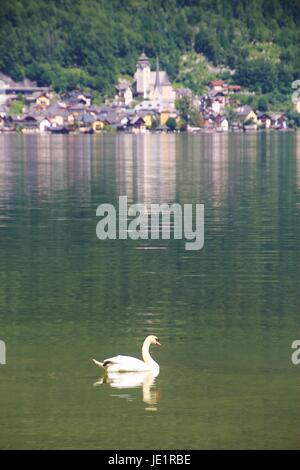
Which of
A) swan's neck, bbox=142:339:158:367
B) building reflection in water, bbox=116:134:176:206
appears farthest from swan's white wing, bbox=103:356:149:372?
building reflection in water, bbox=116:134:176:206

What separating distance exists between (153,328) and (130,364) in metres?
3.29

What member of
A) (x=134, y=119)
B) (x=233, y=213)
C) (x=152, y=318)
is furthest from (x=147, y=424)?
(x=134, y=119)

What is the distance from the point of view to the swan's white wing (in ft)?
59.9

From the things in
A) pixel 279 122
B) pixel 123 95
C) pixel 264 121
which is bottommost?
pixel 279 122

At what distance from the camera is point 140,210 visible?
41.0 metres

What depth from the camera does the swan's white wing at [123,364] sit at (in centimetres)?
1825

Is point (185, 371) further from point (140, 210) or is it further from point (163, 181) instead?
point (163, 181)

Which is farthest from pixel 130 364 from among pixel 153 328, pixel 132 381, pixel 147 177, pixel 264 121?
pixel 264 121

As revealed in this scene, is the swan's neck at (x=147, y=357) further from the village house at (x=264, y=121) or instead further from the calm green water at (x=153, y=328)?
the village house at (x=264, y=121)

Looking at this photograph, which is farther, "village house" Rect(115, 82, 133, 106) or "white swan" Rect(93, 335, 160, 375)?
"village house" Rect(115, 82, 133, 106)

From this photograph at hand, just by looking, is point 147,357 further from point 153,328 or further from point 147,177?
point 147,177

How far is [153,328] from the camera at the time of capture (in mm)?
21578

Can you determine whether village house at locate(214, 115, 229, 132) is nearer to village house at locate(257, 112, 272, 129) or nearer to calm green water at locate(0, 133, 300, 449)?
village house at locate(257, 112, 272, 129)

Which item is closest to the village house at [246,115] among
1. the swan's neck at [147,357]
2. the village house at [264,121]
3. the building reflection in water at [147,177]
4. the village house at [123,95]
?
the village house at [264,121]
